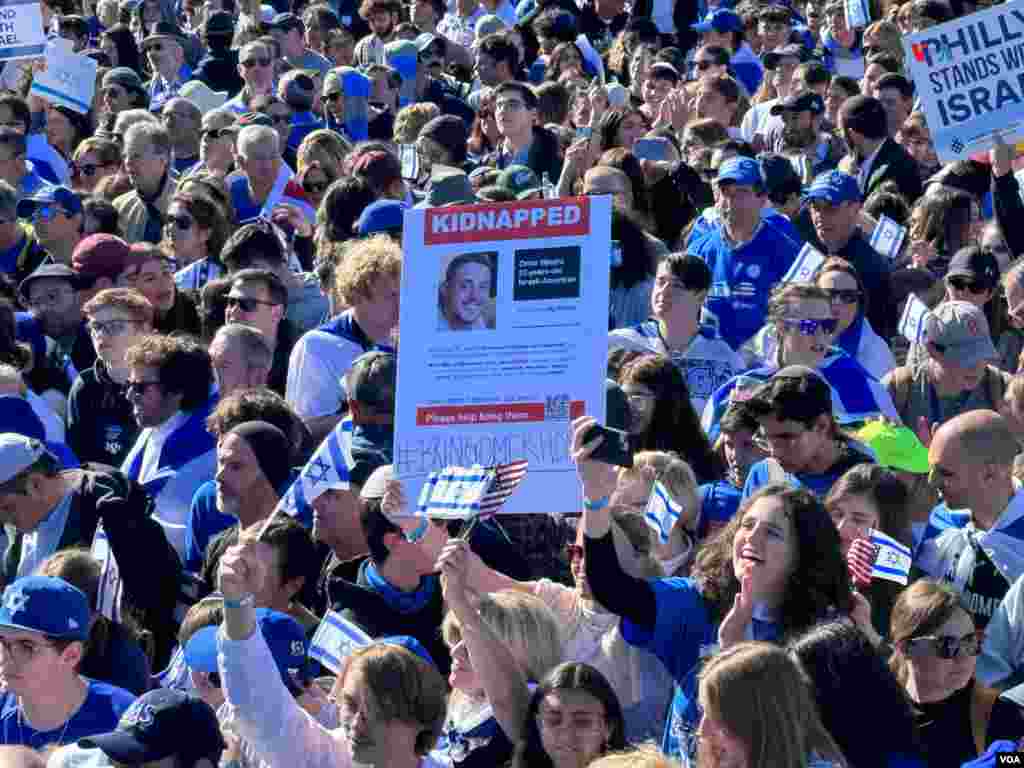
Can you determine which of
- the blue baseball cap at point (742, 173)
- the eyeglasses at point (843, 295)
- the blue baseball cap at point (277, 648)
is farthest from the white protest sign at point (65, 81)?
the blue baseball cap at point (277, 648)

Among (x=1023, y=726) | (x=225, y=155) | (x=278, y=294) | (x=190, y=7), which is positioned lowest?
(x=1023, y=726)

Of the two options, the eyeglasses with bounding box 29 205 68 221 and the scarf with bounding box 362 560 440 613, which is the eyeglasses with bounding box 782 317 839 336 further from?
the eyeglasses with bounding box 29 205 68 221

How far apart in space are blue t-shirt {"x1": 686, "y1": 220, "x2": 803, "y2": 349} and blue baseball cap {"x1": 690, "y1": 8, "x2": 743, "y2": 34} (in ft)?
20.5

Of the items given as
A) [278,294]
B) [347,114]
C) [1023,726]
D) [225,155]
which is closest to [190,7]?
[347,114]

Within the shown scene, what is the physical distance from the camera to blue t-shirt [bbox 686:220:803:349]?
892cm

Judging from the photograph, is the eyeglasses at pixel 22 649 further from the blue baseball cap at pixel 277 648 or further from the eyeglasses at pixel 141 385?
the eyeglasses at pixel 141 385

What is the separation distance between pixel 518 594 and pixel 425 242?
963mm

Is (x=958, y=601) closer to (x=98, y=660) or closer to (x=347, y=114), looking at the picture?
(x=98, y=660)

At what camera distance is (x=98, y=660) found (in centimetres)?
624

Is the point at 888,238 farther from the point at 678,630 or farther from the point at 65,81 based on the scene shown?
the point at 65,81

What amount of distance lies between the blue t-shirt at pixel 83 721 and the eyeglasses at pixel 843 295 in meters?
3.28

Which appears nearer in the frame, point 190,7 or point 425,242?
point 425,242

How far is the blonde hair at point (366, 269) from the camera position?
7918 mm

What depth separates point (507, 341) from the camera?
5590 mm
